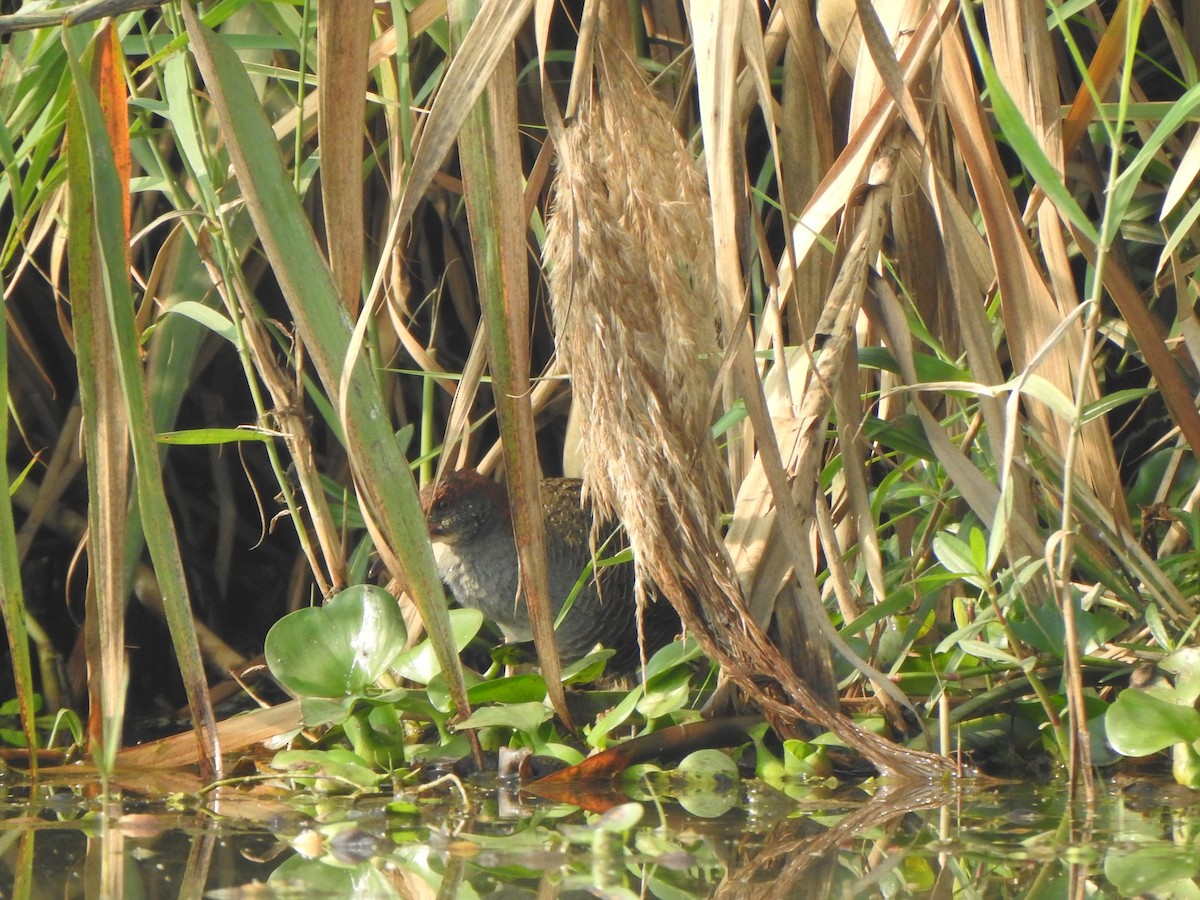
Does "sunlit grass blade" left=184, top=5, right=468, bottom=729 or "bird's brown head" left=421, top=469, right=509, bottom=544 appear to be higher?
"sunlit grass blade" left=184, top=5, right=468, bottom=729

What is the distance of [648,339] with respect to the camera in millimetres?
1405

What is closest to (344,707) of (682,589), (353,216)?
(682,589)

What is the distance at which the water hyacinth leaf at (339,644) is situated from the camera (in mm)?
1696

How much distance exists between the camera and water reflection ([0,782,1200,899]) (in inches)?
44.1

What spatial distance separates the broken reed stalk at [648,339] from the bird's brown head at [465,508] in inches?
Result: 33.5

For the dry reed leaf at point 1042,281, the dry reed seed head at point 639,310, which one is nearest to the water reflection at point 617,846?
the dry reed seed head at point 639,310

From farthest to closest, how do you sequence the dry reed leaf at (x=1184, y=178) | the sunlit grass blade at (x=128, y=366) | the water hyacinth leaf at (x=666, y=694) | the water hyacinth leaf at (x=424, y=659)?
the water hyacinth leaf at (x=424, y=659) → the water hyacinth leaf at (x=666, y=694) → the dry reed leaf at (x=1184, y=178) → the sunlit grass blade at (x=128, y=366)

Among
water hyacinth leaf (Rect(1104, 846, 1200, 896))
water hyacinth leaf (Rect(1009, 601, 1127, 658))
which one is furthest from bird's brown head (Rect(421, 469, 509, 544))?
water hyacinth leaf (Rect(1104, 846, 1200, 896))

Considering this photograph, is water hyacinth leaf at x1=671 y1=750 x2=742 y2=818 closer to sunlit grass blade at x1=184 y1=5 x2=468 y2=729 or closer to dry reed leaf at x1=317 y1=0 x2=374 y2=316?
sunlit grass blade at x1=184 y1=5 x2=468 y2=729

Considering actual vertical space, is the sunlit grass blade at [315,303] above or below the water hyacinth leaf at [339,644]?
above

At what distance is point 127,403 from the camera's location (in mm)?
1236

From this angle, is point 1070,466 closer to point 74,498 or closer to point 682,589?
point 682,589

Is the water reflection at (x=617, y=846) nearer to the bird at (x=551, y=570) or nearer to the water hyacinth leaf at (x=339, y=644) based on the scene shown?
the water hyacinth leaf at (x=339, y=644)

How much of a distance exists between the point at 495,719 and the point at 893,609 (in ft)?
1.53
